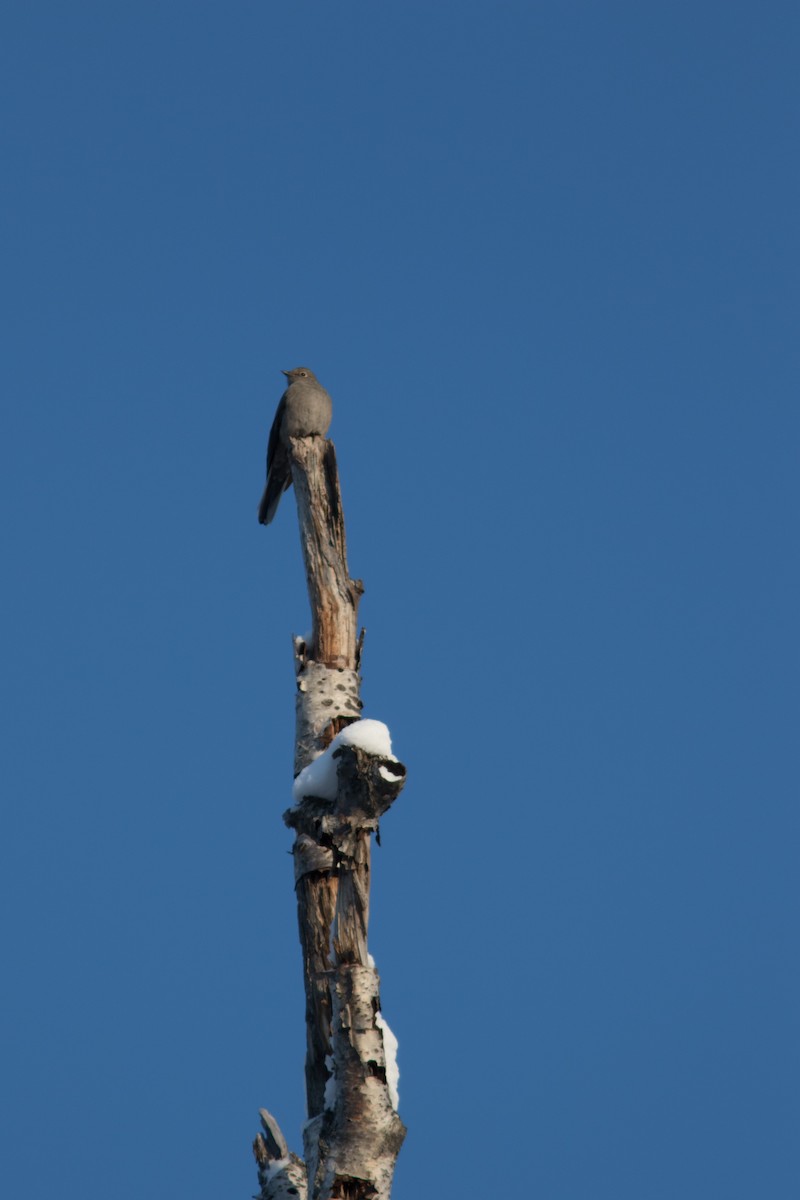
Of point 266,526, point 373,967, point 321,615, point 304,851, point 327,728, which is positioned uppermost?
point 266,526

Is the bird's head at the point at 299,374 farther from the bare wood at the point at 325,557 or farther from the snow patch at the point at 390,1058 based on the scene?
the snow patch at the point at 390,1058

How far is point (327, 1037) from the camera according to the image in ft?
25.2

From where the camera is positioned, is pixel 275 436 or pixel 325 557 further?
pixel 275 436

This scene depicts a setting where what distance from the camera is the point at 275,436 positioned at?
10.1 m

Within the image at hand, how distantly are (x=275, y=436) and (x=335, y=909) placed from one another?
11.8 feet

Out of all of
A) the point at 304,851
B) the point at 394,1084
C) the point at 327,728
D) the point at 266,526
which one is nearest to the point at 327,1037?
the point at 394,1084

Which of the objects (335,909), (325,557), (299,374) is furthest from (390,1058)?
(299,374)

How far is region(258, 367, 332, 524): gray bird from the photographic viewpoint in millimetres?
9750

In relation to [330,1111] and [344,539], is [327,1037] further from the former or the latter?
[344,539]

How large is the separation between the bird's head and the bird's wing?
26.2 inches

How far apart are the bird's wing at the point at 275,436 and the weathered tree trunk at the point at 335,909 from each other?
24.1 inches

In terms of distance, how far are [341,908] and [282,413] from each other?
372 centimetres

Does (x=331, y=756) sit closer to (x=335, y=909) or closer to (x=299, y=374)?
(x=335, y=909)

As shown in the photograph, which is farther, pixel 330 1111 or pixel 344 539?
pixel 344 539
